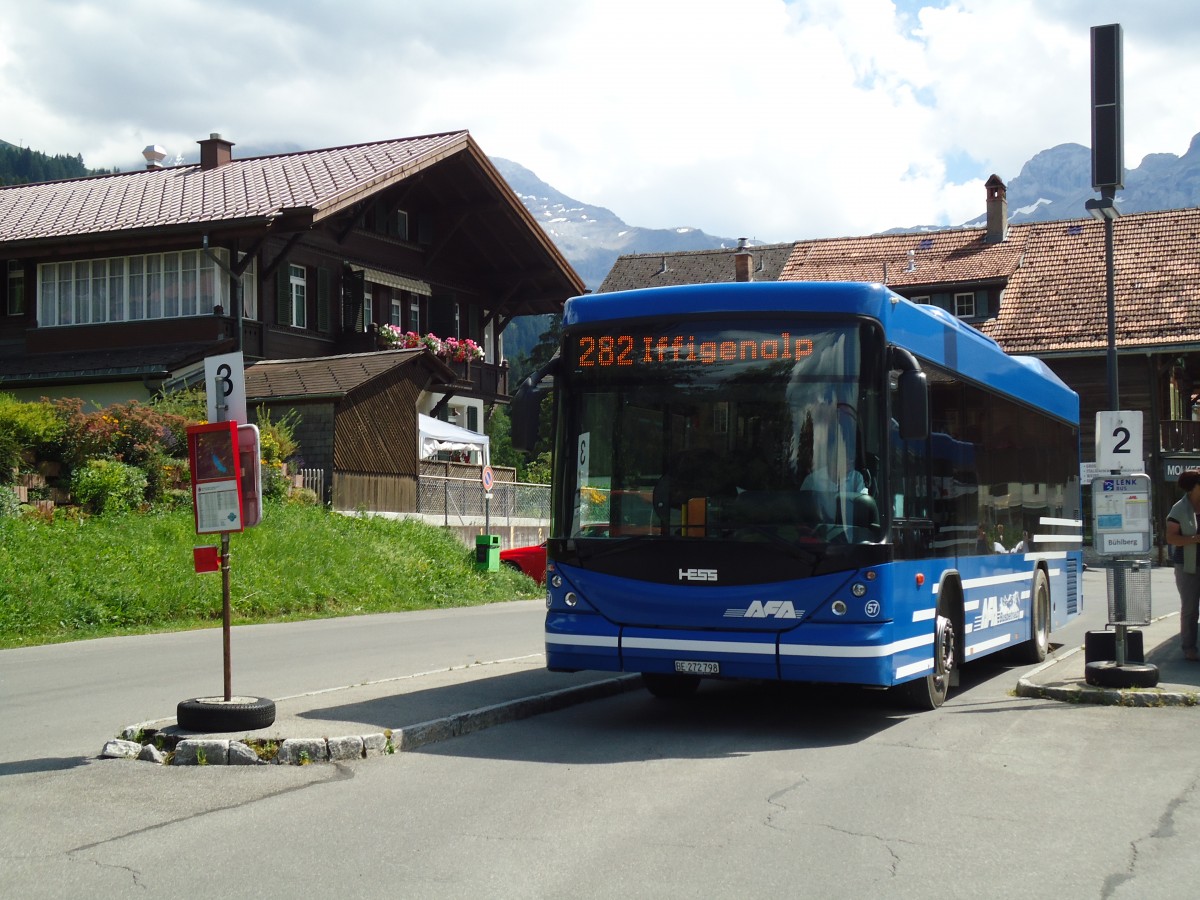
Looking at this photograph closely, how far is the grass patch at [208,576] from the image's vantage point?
17.9 m

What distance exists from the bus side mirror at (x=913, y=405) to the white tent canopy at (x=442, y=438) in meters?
25.5

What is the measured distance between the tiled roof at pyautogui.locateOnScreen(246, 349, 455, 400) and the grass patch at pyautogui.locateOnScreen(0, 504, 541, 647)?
151 inches

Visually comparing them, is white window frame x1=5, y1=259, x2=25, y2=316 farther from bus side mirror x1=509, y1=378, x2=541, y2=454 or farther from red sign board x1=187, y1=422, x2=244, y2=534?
bus side mirror x1=509, y1=378, x2=541, y2=454

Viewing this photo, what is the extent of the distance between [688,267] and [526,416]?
190 feet

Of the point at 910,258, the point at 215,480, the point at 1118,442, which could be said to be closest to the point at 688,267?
the point at 910,258

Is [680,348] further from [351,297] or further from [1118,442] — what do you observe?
[351,297]

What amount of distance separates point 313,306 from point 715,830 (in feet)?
107

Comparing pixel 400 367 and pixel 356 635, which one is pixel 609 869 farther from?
pixel 400 367

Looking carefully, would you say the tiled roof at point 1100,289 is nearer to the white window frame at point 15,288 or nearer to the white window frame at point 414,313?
the white window frame at point 414,313

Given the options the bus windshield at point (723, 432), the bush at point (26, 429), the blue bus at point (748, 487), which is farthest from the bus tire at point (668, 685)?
the bush at point (26, 429)

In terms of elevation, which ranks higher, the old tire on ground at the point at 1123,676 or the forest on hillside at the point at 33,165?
the forest on hillside at the point at 33,165

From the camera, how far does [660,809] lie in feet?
23.7

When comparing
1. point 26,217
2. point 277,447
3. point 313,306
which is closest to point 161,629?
point 277,447

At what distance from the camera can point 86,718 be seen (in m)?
10.6
